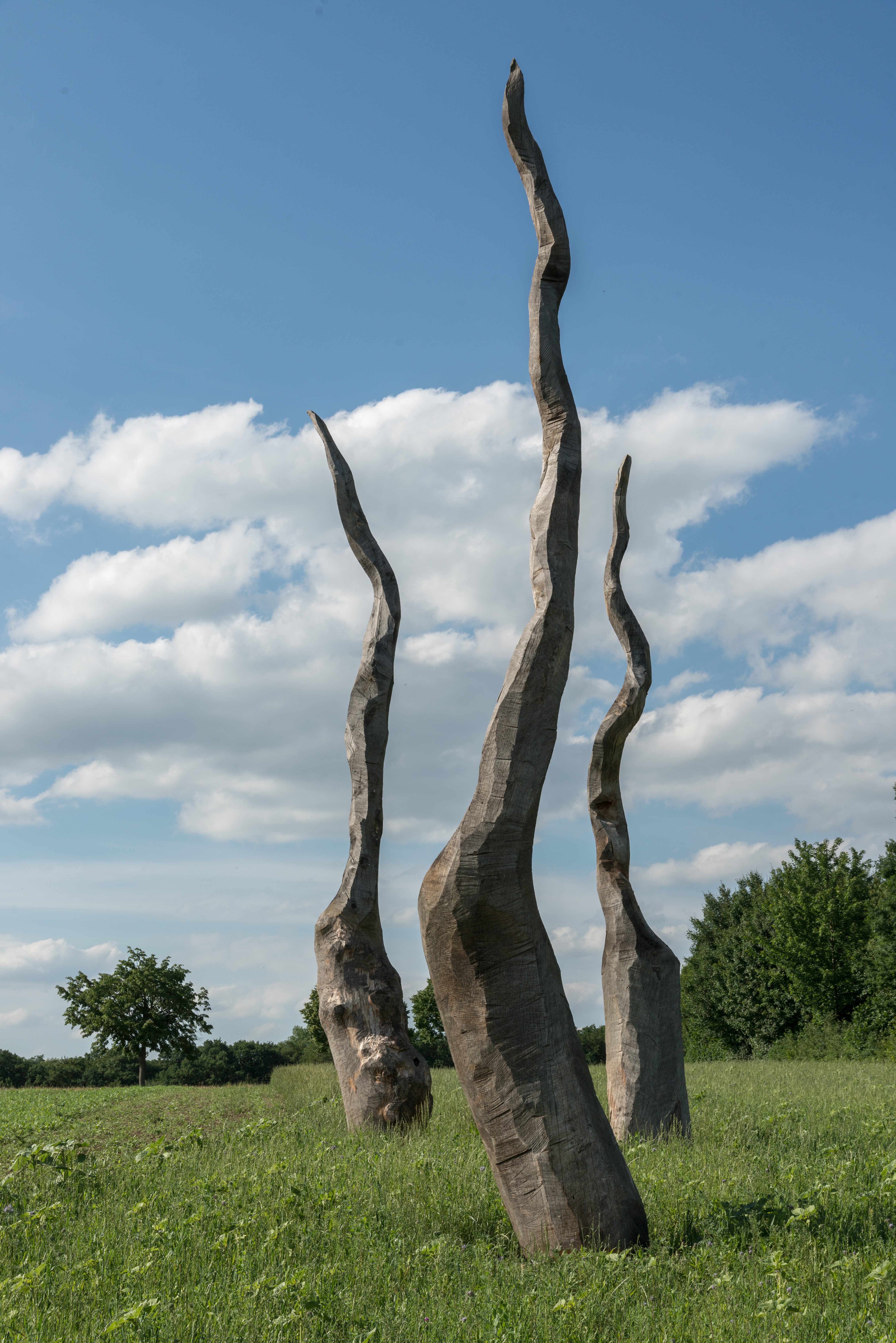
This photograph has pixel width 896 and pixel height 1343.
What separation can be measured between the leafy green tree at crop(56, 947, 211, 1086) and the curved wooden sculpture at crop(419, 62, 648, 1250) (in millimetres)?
33646

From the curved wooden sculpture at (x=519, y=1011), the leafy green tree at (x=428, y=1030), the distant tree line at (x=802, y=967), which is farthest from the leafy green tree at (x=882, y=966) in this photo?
Result: the curved wooden sculpture at (x=519, y=1011)

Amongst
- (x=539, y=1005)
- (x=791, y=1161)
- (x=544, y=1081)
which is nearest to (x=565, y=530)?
(x=539, y=1005)

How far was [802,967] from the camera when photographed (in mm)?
35875

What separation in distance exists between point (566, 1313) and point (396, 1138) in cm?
588

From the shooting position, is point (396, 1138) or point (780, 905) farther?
point (780, 905)

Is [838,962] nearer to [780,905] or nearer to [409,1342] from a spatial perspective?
[780,905]

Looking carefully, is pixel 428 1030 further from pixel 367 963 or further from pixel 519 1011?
pixel 519 1011

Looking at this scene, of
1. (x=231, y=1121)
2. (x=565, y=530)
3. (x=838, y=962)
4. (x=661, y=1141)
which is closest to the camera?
(x=565, y=530)

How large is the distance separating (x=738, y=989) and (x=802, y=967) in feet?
15.4

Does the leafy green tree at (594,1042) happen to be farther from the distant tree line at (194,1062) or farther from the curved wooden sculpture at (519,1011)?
the curved wooden sculpture at (519,1011)

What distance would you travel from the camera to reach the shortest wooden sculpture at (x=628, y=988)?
30.8ft

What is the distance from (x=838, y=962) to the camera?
35.5 metres

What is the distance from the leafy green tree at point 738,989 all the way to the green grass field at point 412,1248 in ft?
107

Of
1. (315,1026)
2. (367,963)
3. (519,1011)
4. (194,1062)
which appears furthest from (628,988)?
(194,1062)
